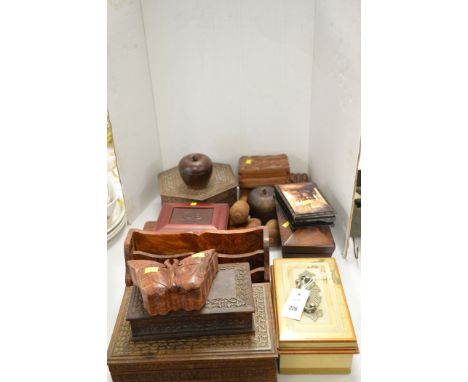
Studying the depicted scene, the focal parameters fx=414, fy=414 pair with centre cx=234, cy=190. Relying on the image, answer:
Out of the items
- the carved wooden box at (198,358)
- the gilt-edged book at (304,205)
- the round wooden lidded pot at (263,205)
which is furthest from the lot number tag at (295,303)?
the round wooden lidded pot at (263,205)

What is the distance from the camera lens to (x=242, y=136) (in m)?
2.85

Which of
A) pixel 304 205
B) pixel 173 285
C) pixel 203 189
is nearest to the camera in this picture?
pixel 173 285

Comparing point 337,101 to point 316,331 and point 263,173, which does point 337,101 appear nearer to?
point 263,173

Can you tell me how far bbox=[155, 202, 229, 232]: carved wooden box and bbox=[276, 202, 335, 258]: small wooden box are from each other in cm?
35

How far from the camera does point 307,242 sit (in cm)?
209

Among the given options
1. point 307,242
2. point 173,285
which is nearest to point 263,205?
point 307,242

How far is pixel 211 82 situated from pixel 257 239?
4.07 feet

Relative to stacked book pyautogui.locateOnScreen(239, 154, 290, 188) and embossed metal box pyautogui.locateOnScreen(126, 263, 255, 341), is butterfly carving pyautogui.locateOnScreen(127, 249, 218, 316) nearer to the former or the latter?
embossed metal box pyautogui.locateOnScreen(126, 263, 255, 341)

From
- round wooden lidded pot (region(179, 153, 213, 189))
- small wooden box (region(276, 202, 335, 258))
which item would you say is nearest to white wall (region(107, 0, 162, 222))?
round wooden lidded pot (region(179, 153, 213, 189))

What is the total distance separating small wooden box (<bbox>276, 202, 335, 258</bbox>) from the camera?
6.80 feet

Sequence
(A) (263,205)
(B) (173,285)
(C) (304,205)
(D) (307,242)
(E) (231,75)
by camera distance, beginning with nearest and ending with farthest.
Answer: (B) (173,285), (D) (307,242), (C) (304,205), (A) (263,205), (E) (231,75)

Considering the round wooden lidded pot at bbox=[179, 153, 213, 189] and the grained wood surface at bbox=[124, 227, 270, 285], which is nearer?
the grained wood surface at bbox=[124, 227, 270, 285]

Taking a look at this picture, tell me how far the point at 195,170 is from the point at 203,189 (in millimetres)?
152

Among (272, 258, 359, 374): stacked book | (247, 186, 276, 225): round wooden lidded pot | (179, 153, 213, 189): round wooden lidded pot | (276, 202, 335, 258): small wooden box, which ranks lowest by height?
(272, 258, 359, 374): stacked book
